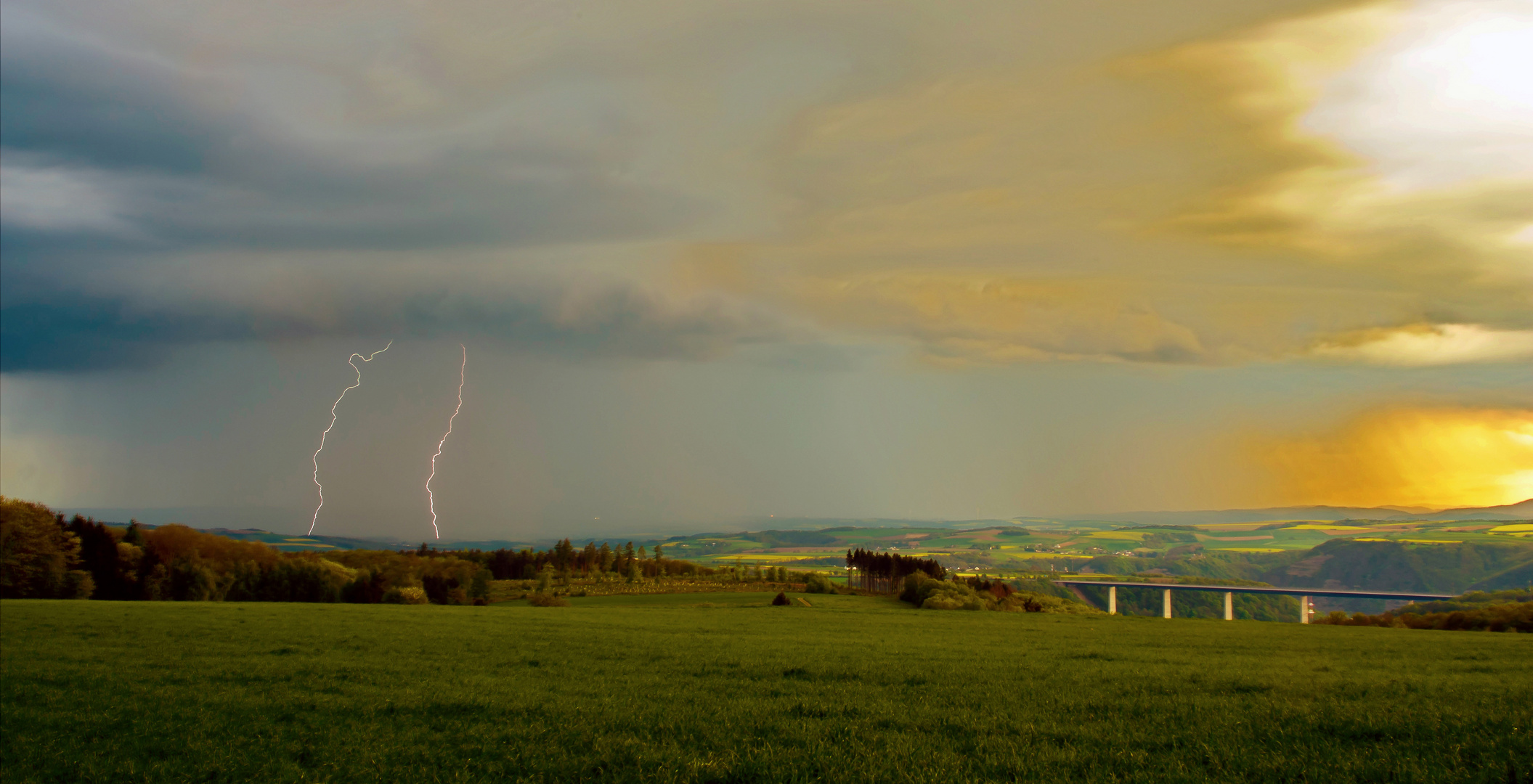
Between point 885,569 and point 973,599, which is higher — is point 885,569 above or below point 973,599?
below

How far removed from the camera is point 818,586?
394 feet

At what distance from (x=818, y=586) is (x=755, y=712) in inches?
4325

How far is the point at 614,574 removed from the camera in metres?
144

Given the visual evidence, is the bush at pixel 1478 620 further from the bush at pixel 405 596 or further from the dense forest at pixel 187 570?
the dense forest at pixel 187 570

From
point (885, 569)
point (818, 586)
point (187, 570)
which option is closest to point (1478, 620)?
point (818, 586)

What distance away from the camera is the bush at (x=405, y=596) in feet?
275

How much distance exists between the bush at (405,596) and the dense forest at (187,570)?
127mm

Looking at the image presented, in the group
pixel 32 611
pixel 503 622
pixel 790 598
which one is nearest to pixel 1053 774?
pixel 503 622

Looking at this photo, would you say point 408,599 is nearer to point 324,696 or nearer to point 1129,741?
point 324,696

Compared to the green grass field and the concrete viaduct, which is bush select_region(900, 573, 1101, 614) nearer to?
the green grass field

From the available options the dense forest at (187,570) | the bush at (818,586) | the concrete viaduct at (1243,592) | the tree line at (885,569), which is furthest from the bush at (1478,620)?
the dense forest at (187,570)

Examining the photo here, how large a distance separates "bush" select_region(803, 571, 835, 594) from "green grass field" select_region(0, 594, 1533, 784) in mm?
90198

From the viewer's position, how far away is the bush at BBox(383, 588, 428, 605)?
83.8 m

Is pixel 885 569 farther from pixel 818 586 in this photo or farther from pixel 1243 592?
pixel 1243 592
